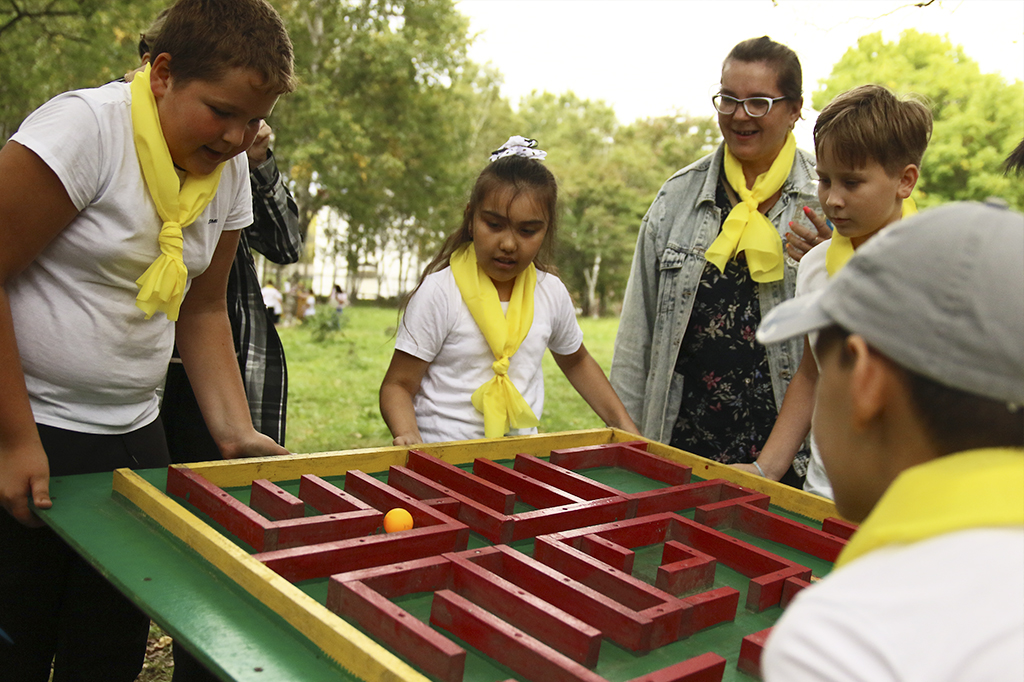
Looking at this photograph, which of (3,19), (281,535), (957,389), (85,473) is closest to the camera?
(957,389)

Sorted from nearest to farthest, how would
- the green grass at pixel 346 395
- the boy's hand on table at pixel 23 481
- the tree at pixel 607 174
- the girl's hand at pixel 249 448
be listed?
1. the boy's hand on table at pixel 23 481
2. the girl's hand at pixel 249 448
3. the green grass at pixel 346 395
4. the tree at pixel 607 174

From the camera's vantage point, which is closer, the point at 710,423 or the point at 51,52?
the point at 710,423

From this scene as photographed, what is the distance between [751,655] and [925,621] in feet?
1.86

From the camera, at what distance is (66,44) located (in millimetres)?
11281

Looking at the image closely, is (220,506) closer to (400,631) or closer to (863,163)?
(400,631)

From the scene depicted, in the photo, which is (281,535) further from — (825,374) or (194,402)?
(194,402)

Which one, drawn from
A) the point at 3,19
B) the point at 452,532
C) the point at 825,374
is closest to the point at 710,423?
the point at 452,532

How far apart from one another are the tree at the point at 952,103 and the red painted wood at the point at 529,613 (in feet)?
55.9

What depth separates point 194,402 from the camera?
283cm

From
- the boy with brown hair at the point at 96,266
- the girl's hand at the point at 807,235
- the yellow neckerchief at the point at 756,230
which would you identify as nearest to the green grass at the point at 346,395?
the yellow neckerchief at the point at 756,230

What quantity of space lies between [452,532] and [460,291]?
54.8 inches

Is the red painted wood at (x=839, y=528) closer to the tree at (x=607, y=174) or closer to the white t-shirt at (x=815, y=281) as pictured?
the white t-shirt at (x=815, y=281)

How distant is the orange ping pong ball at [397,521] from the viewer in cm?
174

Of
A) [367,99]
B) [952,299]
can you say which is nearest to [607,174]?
[367,99]
